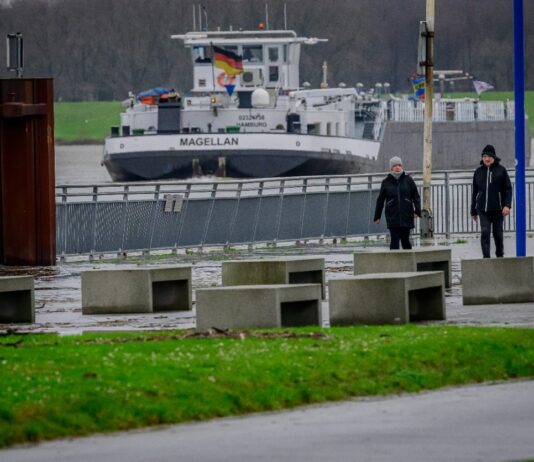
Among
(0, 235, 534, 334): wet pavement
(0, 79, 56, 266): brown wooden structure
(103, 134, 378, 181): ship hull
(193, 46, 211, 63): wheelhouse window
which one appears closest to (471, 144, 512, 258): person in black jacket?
(0, 235, 534, 334): wet pavement

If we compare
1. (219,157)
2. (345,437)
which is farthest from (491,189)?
(219,157)

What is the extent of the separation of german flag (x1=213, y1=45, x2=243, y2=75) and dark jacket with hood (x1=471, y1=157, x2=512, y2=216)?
55082 mm

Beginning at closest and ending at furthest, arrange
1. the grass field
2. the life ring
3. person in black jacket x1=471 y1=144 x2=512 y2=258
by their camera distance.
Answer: person in black jacket x1=471 y1=144 x2=512 y2=258, the life ring, the grass field

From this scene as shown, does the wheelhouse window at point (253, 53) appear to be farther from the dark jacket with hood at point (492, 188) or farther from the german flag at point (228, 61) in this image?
the dark jacket with hood at point (492, 188)

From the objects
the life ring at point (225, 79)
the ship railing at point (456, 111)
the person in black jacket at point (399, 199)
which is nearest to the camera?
the person in black jacket at point (399, 199)

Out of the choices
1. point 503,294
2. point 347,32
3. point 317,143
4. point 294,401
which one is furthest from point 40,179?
point 347,32

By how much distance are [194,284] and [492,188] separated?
4218 mm

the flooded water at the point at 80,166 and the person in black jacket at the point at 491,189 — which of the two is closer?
the person in black jacket at the point at 491,189

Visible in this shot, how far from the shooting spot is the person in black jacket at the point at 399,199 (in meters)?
24.8

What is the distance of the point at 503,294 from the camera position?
18984mm

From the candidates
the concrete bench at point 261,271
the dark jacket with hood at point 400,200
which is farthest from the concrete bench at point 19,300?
the dark jacket with hood at point 400,200

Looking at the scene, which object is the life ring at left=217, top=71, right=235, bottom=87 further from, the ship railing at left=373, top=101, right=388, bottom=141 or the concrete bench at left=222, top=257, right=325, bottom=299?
the concrete bench at left=222, top=257, right=325, bottom=299

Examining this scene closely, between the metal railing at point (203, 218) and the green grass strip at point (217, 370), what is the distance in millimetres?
15604

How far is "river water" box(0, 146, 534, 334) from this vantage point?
17.3 m
